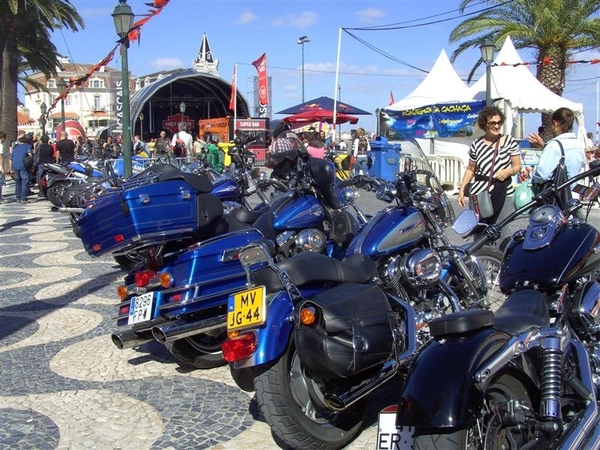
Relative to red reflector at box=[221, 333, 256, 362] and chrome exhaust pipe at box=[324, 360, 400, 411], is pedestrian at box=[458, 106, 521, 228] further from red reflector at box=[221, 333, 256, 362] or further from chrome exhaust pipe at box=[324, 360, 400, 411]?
red reflector at box=[221, 333, 256, 362]

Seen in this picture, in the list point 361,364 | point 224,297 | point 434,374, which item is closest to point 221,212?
point 224,297

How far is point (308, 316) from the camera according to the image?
9.37ft

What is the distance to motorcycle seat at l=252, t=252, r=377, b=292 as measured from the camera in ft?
10.4

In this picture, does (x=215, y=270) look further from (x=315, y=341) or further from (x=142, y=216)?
(x=315, y=341)

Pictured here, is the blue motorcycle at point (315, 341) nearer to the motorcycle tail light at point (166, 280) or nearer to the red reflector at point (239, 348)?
the red reflector at point (239, 348)

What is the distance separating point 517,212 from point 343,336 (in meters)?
1.15

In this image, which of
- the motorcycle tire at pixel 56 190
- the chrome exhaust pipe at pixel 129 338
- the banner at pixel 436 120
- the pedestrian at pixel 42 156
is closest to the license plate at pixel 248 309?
the chrome exhaust pipe at pixel 129 338

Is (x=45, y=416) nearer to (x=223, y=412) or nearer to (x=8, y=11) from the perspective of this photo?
(x=223, y=412)

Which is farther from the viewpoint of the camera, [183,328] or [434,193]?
[434,193]

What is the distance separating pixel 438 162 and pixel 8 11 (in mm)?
14671

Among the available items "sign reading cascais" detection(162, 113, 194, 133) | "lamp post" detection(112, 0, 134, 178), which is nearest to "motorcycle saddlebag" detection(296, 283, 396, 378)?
"lamp post" detection(112, 0, 134, 178)

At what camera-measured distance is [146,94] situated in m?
43.4

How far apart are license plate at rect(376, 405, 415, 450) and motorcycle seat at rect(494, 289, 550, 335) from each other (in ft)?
1.62

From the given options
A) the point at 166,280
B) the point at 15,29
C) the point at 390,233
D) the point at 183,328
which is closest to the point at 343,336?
the point at 390,233
